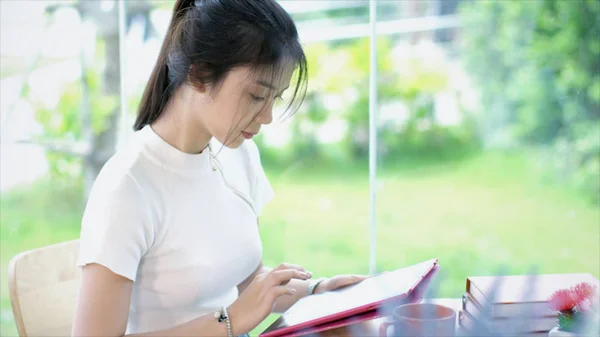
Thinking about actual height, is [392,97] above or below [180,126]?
above

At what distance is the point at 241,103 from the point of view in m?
1.08

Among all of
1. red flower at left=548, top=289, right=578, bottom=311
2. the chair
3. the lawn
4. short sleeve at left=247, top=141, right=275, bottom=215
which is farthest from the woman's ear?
the lawn

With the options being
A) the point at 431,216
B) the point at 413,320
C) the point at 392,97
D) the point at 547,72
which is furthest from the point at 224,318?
the point at 431,216

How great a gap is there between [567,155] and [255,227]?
398 cm

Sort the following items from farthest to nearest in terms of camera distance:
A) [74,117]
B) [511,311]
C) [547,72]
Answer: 1. [547,72]
2. [74,117]
3. [511,311]

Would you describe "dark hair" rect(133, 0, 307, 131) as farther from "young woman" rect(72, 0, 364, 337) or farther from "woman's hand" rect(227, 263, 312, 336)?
"woman's hand" rect(227, 263, 312, 336)

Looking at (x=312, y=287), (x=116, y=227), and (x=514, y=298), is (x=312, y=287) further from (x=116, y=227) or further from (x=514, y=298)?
(x=514, y=298)

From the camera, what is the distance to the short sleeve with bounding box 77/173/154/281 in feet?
3.27

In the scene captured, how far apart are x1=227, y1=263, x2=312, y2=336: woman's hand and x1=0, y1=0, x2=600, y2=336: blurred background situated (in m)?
2.94

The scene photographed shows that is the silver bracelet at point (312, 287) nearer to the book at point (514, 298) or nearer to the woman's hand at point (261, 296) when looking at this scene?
the woman's hand at point (261, 296)

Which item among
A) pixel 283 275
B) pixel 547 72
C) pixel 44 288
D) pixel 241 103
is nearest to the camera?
pixel 283 275

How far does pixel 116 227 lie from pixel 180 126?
214 millimetres

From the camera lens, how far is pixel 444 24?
513 centimetres

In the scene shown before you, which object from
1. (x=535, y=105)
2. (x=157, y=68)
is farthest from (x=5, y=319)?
(x=535, y=105)
